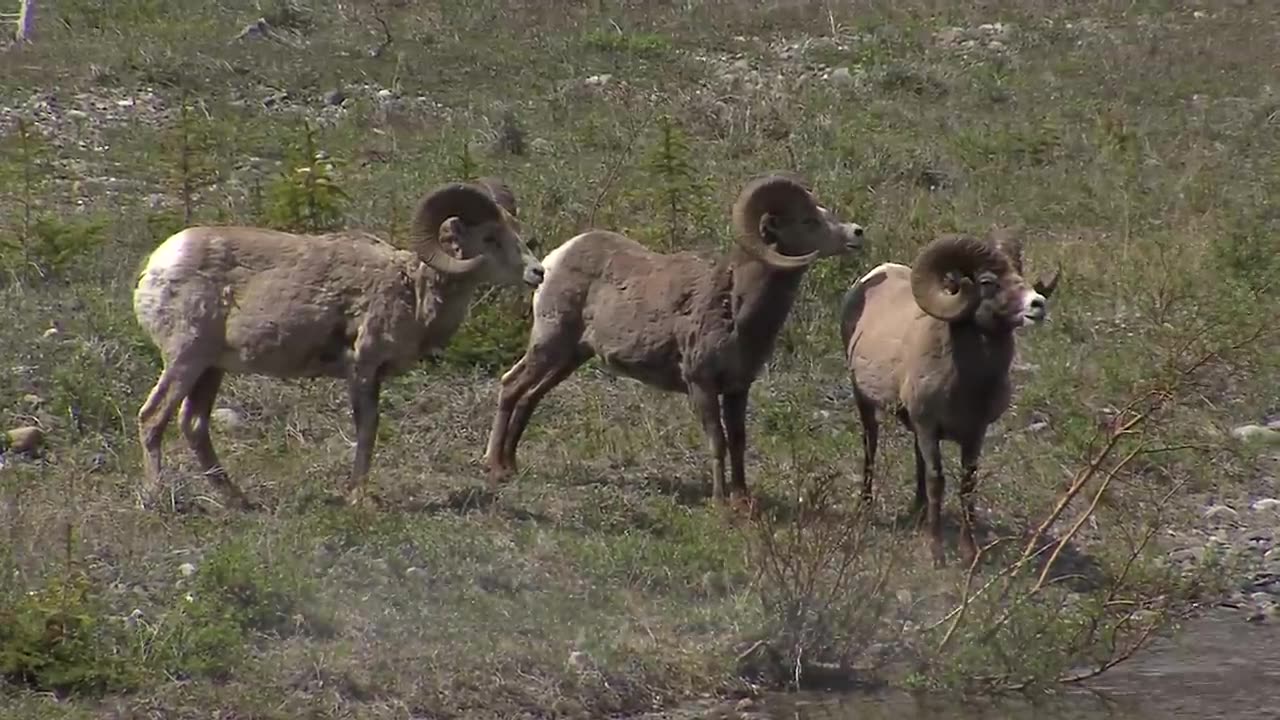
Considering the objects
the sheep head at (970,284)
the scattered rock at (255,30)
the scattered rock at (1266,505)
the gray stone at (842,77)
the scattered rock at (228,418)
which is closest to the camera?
the sheep head at (970,284)

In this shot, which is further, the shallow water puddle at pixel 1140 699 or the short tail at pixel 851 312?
the short tail at pixel 851 312

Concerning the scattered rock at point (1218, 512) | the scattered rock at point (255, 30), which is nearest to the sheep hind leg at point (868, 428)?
the scattered rock at point (1218, 512)

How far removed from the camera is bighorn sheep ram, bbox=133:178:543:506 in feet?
36.8

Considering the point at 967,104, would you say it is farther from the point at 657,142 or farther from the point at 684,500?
the point at 684,500

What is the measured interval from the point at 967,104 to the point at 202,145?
7.96 metres

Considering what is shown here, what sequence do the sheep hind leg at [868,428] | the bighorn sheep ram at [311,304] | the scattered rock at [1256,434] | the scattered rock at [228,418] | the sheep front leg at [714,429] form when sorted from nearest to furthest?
the bighorn sheep ram at [311,304] < the sheep front leg at [714,429] < the sheep hind leg at [868,428] < the scattered rock at [228,418] < the scattered rock at [1256,434]

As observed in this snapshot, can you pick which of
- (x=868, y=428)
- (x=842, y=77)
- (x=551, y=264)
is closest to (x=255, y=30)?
(x=842, y=77)

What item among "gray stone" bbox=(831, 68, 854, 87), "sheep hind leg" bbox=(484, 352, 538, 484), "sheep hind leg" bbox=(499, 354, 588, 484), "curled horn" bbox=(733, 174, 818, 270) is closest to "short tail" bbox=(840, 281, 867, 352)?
"curled horn" bbox=(733, 174, 818, 270)

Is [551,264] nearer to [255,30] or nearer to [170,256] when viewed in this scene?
[170,256]

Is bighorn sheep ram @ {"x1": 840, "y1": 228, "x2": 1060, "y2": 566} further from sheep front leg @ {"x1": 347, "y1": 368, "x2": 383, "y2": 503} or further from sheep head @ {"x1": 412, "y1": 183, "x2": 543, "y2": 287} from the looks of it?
sheep front leg @ {"x1": 347, "y1": 368, "x2": 383, "y2": 503}

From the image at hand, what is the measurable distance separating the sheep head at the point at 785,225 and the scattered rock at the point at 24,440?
12.8 feet

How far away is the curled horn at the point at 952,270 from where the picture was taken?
11.1 m

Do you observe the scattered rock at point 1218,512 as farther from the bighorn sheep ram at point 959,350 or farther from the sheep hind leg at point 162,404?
the sheep hind leg at point 162,404

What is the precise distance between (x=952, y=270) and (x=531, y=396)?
257cm
